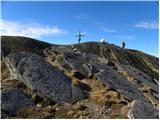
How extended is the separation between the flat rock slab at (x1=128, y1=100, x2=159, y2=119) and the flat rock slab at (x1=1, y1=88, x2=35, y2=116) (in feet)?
27.0

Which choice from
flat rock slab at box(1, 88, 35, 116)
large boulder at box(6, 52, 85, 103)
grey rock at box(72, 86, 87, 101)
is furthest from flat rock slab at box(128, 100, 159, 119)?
flat rock slab at box(1, 88, 35, 116)

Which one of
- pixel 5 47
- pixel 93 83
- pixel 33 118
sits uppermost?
pixel 5 47

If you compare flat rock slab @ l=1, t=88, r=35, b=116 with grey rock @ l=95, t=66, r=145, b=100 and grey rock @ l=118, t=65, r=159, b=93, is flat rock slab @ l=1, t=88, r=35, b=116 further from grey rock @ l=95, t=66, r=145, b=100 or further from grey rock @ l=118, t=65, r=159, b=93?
grey rock @ l=118, t=65, r=159, b=93

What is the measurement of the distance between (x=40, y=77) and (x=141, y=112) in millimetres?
9732

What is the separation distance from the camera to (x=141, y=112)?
29.1 metres

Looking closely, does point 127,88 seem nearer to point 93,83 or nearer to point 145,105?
point 93,83

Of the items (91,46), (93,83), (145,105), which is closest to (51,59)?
(93,83)

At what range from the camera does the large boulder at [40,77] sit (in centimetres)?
3134

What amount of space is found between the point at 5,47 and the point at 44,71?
16.2 metres

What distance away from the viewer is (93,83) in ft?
118

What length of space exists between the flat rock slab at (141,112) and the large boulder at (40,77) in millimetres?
5437

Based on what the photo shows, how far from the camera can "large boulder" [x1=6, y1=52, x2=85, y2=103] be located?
31344mm

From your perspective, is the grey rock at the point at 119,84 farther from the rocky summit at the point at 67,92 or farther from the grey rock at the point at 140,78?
the grey rock at the point at 140,78

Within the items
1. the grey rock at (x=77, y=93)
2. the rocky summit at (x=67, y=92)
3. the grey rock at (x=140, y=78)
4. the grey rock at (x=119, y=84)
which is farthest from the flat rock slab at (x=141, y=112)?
the grey rock at (x=140, y=78)
